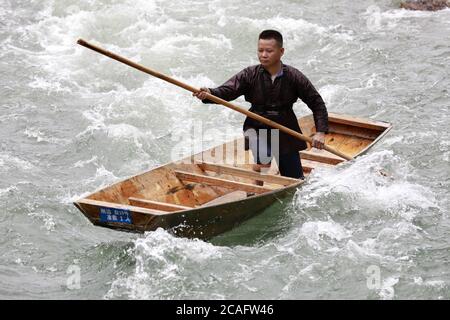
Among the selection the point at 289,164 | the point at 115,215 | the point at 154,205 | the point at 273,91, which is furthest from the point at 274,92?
the point at 115,215

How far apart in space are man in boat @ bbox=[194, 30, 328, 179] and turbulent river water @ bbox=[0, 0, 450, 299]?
0.71 meters

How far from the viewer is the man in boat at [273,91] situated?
8719mm

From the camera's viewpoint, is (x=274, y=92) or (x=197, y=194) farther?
(x=197, y=194)

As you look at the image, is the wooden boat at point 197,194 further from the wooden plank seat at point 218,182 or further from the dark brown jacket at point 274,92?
the dark brown jacket at point 274,92

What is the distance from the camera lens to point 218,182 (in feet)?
30.3

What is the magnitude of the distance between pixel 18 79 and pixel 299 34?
16.8ft

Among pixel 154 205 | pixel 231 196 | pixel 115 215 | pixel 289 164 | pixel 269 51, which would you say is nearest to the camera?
pixel 115 215

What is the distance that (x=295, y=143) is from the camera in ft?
30.3

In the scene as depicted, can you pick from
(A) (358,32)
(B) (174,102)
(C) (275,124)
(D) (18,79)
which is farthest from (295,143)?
(A) (358,32)

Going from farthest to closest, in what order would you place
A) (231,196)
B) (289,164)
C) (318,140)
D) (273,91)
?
(231,196)
(289,164)
(318,140)
(273,91)

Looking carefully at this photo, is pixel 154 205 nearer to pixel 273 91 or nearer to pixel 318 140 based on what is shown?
pixel 273 91

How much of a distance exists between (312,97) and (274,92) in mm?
402

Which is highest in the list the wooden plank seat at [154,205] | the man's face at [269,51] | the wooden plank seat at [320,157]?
the man's face at [269,51]

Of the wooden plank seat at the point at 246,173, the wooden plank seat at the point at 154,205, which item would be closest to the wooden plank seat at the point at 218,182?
the wooden plank seat at the point at 246,173
